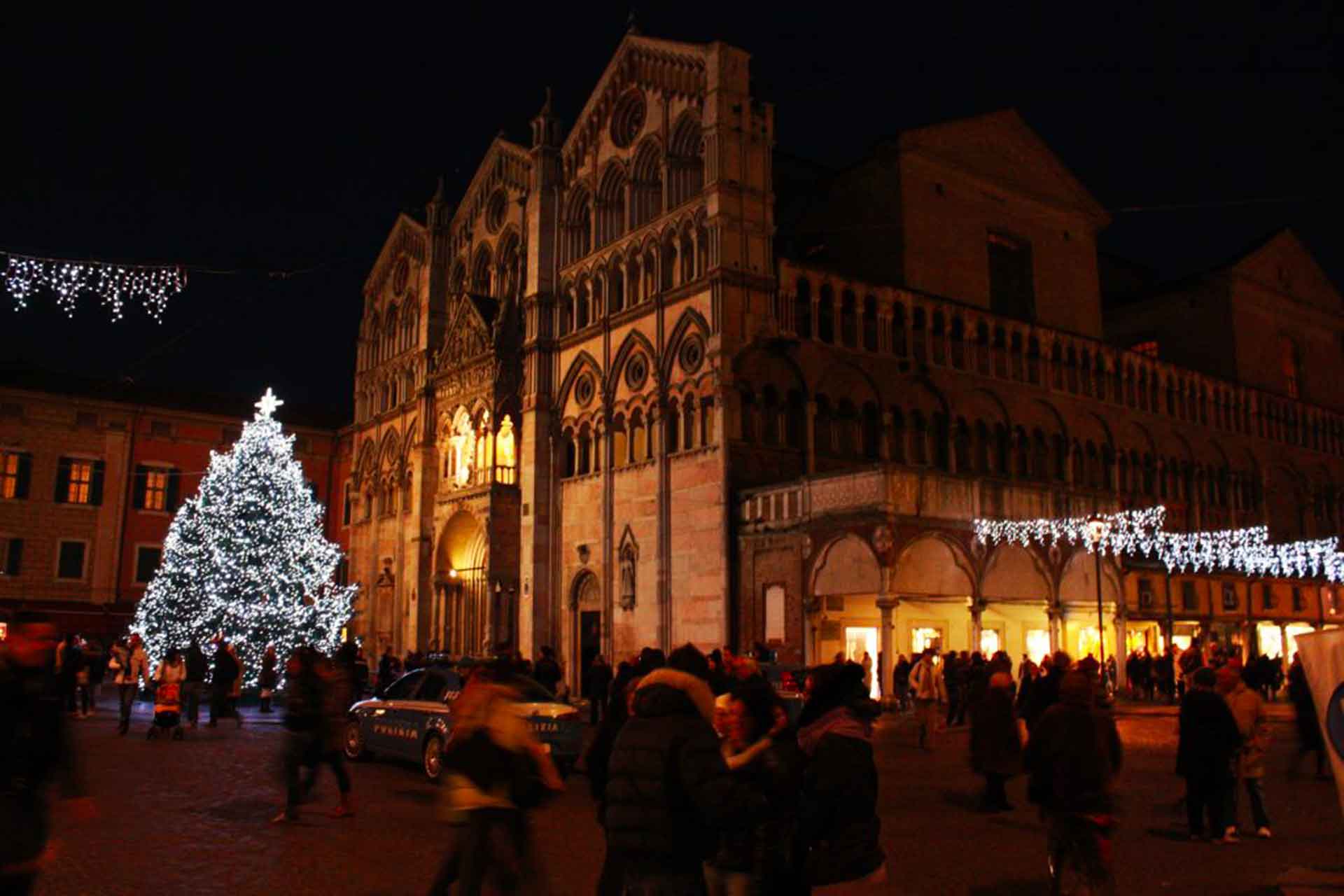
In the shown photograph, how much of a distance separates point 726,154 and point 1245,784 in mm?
23721

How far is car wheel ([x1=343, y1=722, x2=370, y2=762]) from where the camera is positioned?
17812 mm

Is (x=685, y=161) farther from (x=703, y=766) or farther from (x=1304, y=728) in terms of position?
(x=703, y=766)

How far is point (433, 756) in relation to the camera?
15.4 metres

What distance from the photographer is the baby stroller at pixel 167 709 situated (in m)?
20.8

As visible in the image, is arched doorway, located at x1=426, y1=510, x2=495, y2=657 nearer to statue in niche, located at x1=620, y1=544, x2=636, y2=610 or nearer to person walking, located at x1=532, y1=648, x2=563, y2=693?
statue in niche, located at x1=620, y1=544, x2=636, y2=610

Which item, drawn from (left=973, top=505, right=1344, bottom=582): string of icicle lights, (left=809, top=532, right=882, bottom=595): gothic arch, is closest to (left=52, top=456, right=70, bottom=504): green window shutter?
(left=809, top=532, right=882, bottom=595): gothic arch

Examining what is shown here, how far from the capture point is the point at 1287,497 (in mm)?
46344

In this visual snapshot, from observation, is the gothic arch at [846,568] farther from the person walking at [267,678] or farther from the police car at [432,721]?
the person walking at [267,678]

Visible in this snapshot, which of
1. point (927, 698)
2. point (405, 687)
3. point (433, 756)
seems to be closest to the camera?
point (433, 756)

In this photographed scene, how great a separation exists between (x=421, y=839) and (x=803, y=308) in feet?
80.1

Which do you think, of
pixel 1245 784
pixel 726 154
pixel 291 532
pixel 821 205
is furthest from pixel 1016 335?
pixel 1245 784

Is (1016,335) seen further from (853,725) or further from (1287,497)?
(853,725)

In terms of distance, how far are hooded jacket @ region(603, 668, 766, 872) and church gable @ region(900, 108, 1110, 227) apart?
3394 centimetres

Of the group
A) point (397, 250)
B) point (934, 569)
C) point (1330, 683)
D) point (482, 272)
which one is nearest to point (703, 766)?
point (1330, 683)
